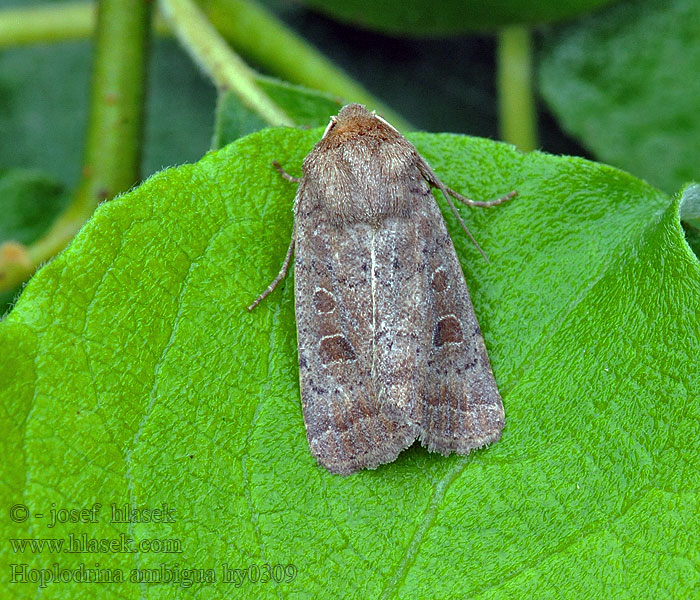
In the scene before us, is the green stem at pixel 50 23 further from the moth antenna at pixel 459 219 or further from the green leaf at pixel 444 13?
the moth antenna at pixel 459 219

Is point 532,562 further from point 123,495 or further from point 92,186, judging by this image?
Answer: point 92,186

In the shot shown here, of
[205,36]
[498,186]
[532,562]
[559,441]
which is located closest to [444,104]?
[205,36]

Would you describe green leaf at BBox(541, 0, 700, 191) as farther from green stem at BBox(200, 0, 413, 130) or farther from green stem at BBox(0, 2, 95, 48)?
green stem at BBox(0, 2, 95, 48)

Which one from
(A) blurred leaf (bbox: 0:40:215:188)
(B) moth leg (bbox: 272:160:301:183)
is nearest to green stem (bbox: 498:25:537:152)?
(B) moth leg (bbox: 272:160:301:183)

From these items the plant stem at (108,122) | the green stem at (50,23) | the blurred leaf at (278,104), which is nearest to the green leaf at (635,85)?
the blurred leaf at (278,104)

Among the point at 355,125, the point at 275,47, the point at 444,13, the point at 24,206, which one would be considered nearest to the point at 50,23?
the point at 24,206

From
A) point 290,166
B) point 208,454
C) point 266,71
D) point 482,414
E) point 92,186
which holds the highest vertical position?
point 266,71
